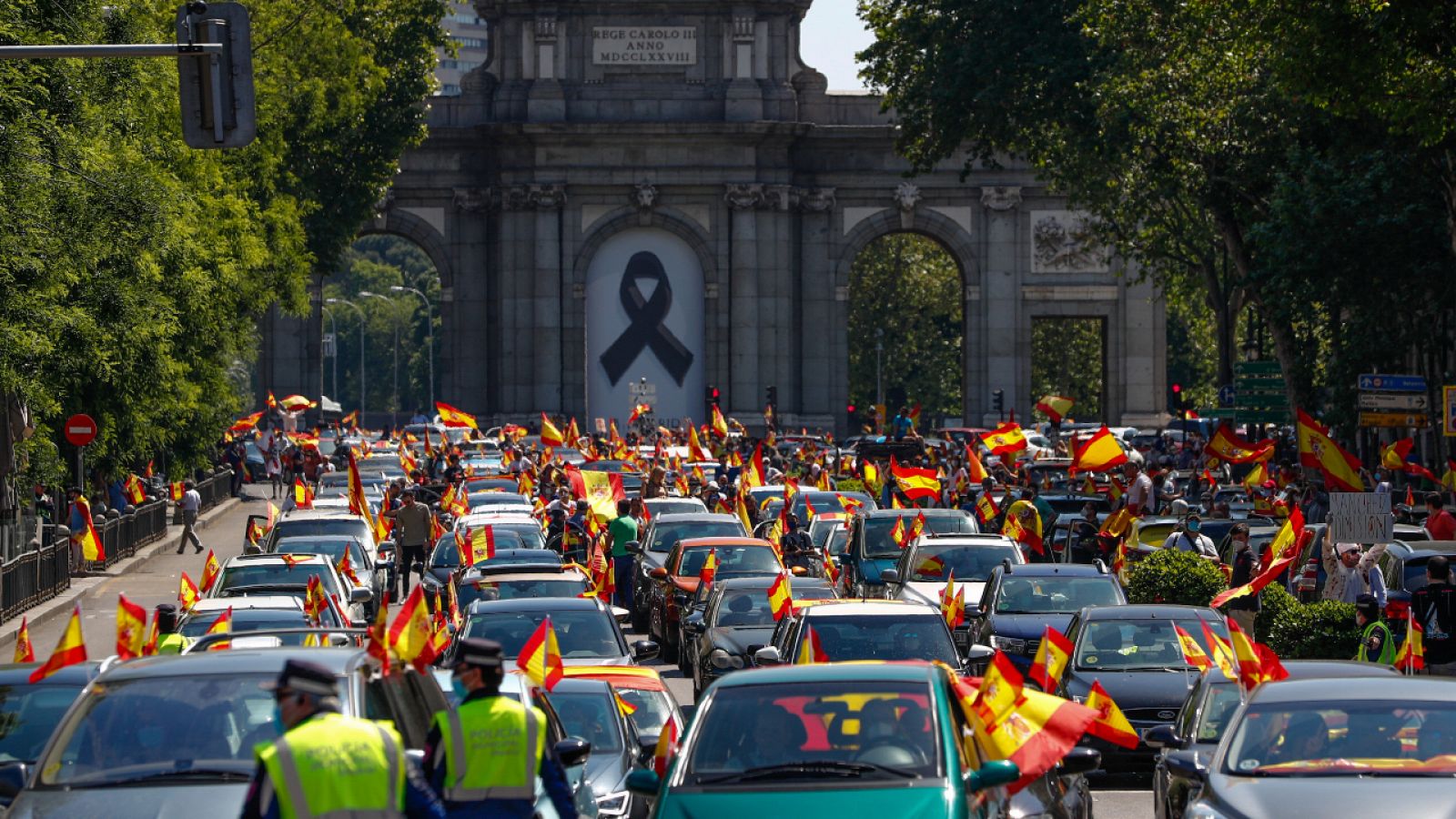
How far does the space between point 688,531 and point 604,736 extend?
54.1 feet

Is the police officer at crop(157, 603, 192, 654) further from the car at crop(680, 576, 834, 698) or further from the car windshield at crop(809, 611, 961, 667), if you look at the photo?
the car at crop(680, 576, 834, 698)

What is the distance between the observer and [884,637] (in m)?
18.8

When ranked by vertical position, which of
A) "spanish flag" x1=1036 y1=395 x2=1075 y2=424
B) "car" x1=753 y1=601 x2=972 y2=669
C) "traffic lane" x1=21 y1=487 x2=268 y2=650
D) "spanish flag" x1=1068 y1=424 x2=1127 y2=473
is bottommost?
"traffic lane" x1=21 y1=487 x2=268 y2=650

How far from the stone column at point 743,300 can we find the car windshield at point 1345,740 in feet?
214

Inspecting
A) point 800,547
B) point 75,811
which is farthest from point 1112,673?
point 800,547

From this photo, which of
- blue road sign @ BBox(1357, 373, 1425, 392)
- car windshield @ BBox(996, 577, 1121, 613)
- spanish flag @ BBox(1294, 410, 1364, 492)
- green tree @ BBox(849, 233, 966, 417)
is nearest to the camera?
car windshield @ BBox(996, 577, 1121, 613)

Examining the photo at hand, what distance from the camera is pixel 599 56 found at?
7794 centimetres

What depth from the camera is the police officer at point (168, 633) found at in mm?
15844

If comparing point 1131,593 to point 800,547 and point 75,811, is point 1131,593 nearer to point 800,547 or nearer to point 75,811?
point 800,547

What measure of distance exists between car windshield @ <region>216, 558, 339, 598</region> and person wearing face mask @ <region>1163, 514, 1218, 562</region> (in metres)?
9.00

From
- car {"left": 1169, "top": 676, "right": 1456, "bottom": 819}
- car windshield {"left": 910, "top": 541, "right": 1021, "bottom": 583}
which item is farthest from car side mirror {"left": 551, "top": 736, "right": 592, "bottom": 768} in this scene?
car windshield {"left": 910, "top": 541, "right": 1021, "bottom": 583}

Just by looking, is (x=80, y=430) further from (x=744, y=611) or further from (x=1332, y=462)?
(x=1332, y=462)

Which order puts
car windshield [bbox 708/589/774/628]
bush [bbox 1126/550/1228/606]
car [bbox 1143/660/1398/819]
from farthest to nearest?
bush [bbox 1126/550/1228/606] → car windshield [bbox 708/589/774/628] → car [bbox 1143/660/1398/819]

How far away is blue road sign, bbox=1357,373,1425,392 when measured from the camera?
1239 inches
